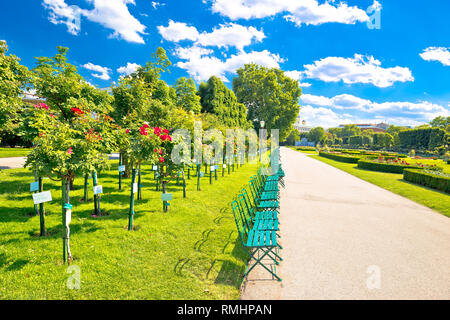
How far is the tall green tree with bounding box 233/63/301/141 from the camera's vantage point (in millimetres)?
37750

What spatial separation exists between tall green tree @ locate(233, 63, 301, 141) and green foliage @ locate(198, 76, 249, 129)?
11.1 meters

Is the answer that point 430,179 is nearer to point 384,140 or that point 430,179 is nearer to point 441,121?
point 384,140

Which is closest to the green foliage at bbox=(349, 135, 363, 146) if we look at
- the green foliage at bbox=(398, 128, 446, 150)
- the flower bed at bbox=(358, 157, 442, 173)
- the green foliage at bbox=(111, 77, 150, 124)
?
the green foliage at bbox=(398, 128, 446, 150)

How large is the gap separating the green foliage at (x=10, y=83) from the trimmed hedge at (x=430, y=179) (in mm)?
19703

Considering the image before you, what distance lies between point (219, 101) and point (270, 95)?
16.0m

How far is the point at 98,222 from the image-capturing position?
5.62m

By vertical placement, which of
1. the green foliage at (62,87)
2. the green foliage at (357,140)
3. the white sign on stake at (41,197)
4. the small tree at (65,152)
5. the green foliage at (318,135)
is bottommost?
the white sign on stake at (41,197)

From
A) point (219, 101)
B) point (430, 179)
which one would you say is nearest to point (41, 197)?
point (430, 179)

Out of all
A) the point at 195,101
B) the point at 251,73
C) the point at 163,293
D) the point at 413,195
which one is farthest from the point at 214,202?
the point at 251,73

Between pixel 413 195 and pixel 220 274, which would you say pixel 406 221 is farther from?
pixel 220 274

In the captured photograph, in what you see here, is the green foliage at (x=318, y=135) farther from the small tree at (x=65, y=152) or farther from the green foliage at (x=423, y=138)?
the small tree at (x=65, y=152)

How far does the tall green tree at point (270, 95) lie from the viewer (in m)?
37.8

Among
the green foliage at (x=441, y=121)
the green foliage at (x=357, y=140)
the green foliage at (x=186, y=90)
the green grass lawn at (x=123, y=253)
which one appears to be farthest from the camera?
the green foliage at (x=357, y=140)

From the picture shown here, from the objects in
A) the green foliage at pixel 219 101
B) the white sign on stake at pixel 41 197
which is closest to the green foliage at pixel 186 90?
the green foliage at pixel 219 101
